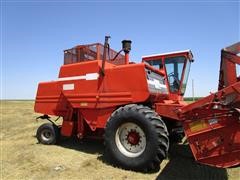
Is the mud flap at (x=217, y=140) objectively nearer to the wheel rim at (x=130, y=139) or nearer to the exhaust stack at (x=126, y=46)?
the wheel rim at (x=130, y=139)

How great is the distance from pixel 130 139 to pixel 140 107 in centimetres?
76

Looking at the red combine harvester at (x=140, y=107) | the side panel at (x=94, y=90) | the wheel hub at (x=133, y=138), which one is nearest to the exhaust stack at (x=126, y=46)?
the red combine harvester at (x=140, y=107)

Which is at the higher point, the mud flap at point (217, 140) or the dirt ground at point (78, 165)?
the mud flap at point (217, 140)

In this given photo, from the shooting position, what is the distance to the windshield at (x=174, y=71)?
857 cm

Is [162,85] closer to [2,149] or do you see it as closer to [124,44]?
[124,44]

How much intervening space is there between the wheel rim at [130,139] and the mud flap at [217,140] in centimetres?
116

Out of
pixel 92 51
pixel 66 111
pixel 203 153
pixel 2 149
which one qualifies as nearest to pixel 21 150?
pixel 2 149

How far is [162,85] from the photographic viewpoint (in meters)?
7.95

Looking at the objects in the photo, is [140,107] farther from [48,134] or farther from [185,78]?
[48,134]

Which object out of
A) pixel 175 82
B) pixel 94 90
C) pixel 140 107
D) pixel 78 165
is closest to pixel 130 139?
pixel 140 107

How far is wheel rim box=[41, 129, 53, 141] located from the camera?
884 cm

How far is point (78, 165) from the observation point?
6.49 m

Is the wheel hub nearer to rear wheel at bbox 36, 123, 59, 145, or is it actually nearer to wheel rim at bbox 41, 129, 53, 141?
rear wheel at bbox 36, 123, 59, 145

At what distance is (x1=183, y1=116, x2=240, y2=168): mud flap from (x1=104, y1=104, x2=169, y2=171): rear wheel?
0.67 meters
